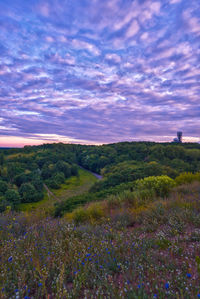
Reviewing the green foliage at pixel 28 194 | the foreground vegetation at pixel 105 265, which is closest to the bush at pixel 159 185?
the foreground vegetation at pixel 105 265

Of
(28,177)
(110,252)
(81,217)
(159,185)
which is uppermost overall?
(110,252)

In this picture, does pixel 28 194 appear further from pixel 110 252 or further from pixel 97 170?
pixel 110 252

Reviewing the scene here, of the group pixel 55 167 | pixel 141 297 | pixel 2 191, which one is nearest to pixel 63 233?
pixel 141 297

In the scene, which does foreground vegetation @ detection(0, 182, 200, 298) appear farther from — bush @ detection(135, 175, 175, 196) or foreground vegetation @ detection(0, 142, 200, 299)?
bush @ detection(135, 175, 175, 196)

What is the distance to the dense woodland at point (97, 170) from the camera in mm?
18969

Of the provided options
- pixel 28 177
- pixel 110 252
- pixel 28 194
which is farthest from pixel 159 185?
pixel 28 177

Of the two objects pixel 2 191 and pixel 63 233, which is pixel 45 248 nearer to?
pixel 63 233

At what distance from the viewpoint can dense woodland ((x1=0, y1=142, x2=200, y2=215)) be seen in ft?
62.2

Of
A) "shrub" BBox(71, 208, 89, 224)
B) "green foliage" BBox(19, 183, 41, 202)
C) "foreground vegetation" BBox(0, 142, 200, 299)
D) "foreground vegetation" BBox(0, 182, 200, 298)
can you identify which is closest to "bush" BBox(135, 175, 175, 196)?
"foreground vegetation" BBox(0, 142, 200, 299)

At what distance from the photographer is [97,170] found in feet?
210

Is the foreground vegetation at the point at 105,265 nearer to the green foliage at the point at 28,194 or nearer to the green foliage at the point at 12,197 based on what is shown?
the green foliage at the point at 12,197

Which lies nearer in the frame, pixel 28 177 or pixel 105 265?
pixel 105 265

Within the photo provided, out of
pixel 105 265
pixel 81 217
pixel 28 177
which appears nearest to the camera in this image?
pixel 105 265

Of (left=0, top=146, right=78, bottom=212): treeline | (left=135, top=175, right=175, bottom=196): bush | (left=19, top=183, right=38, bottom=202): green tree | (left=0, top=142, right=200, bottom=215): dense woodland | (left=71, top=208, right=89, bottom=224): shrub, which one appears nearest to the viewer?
(left=71, top=208, right=89, bottom=224): shrub
